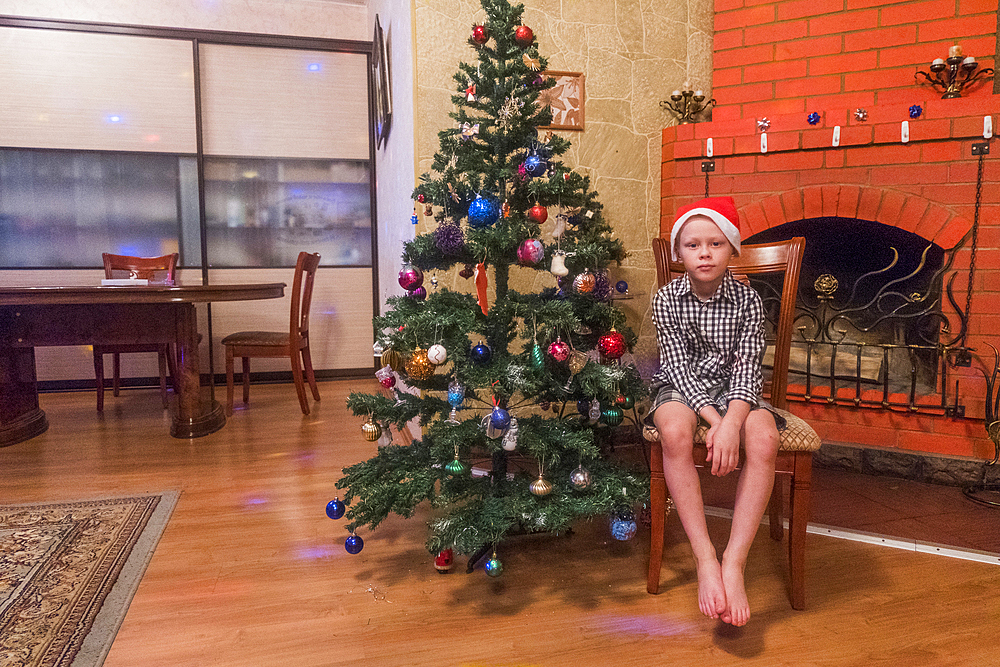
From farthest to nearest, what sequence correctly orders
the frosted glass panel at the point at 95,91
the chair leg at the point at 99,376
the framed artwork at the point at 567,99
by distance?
the frosted glass panel at the point at 95,91
the chair leg at the point at 99,376
the framed artwork at the point at 567,99

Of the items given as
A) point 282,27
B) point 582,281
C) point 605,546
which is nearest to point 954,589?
point 605,546

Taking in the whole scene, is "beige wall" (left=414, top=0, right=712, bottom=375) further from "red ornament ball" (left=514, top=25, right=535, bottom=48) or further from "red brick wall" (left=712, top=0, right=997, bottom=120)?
"red ornament ball" (left=514, top=25, right=535, bottom=48)

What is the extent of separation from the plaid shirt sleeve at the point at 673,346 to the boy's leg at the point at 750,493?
19 centimetres

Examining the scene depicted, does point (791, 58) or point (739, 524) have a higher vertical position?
point (791, 58)

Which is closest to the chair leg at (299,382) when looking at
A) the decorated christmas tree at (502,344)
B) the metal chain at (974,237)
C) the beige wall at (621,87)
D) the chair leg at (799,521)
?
the beige wall at (621,87)

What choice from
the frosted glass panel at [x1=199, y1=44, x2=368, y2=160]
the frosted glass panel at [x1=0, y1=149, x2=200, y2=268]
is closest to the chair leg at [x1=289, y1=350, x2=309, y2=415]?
the frosted glass panel at [x1=0, y1=149, x2=200, y2=268]

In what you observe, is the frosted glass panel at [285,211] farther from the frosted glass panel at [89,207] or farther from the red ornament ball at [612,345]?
the red ornament ball at [612,345]

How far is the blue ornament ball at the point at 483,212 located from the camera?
1.50 metres

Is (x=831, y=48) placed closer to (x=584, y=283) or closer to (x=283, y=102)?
(x=584, y=283)

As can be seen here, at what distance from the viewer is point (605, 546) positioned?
1711 mm

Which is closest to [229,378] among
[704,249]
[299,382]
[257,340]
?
[257,340]

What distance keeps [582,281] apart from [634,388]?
337 millimetres

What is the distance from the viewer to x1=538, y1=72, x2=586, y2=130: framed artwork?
91.5 inches

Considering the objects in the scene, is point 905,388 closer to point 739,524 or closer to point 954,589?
point 954,589
